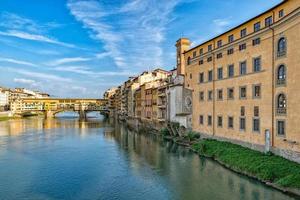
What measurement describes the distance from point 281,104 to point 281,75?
8.86 feet

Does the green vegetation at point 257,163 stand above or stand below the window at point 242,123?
below

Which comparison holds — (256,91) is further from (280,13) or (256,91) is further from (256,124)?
(280,13)

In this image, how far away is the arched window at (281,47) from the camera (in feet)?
84.5

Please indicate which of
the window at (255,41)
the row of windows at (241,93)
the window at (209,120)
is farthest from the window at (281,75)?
the window at (209,120)

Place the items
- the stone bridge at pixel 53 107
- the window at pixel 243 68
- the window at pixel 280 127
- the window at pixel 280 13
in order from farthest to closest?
the stone bridge at pixel 53 107, the window at pixel 243 68, the window at pixel 280 13, the window at pixel 280 127

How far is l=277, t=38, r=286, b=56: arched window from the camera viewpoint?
25.8 metres

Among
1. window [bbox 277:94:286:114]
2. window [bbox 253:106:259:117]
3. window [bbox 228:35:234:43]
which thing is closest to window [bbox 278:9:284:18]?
window [bbox 277:94:286:114]

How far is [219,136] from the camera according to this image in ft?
125

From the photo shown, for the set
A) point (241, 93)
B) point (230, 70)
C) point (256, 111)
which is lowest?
point (256, 111)

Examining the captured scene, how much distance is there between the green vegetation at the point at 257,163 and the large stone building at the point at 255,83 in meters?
1.17

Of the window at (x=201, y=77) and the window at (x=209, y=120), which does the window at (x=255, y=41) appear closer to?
the window at (x=201, y=77)

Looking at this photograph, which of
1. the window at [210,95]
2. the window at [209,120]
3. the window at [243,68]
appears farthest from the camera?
the window at [209,120]

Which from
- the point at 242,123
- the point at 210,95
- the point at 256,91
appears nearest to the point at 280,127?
the point at 256,91

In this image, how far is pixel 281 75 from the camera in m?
26.3
